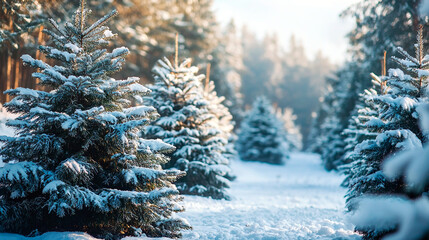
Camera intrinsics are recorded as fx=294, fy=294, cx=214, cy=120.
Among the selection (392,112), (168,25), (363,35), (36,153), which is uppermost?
(168,25)

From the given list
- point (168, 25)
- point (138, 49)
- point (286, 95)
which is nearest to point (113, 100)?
point (138, 49)

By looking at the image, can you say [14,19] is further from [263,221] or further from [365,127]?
[365,127]

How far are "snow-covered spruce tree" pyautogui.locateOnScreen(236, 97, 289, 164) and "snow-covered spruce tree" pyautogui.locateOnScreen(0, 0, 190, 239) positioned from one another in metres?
22.0

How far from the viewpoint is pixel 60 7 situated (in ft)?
41.4

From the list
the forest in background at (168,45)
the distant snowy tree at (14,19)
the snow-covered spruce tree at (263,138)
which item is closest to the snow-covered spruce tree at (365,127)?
the forest in background at (168,45)

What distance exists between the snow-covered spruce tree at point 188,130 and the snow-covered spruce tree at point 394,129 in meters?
4.86

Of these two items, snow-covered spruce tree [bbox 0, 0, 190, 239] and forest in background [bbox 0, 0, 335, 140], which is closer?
snow-covered spruce tree [bbox 0, 0, 190, 239]

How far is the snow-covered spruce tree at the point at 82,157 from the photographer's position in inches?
156

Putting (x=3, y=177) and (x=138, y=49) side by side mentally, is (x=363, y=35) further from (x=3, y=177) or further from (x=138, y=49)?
(x=3, y=177)

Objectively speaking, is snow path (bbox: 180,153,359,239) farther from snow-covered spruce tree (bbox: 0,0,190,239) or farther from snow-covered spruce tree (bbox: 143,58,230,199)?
snow-covered spruce tree (bbox: 0,0,190,239)

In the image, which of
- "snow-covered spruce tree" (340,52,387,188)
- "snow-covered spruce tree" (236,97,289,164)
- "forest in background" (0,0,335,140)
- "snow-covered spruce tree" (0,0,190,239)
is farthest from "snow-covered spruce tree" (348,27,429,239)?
"snow-covered spruce tree" (236,97,289,164)

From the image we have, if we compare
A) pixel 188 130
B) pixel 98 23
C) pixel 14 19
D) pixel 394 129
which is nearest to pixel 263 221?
pixel 394 129

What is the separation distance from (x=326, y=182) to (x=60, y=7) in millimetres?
16465

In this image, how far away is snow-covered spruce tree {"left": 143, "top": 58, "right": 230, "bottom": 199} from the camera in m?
9.13
